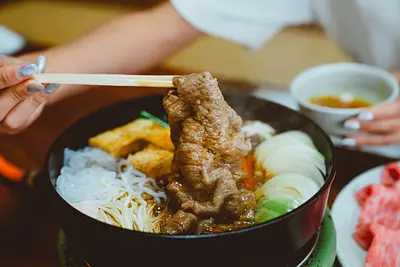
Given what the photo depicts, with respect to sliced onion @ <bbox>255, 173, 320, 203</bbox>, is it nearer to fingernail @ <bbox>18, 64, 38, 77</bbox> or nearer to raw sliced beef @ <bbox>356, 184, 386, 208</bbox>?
raw sliced beef @ <bbox>356, 184, 386, 208</bbox>

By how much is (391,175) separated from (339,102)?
1.69 feet

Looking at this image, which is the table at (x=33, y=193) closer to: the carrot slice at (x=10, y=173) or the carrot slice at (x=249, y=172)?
the carrot slice at (x=10, y=173)

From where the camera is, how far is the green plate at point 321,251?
1.24 metres

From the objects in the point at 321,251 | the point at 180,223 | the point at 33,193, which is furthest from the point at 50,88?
the point at 321,251

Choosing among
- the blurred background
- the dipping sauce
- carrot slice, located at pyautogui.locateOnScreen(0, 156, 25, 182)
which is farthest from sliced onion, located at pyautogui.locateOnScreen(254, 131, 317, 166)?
the blurred background

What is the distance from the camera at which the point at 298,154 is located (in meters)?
1.37

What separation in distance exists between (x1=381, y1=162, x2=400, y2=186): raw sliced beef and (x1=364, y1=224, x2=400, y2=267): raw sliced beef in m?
0.27

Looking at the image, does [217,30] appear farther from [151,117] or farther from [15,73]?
[15,73]

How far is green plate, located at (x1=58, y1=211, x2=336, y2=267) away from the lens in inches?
48.9

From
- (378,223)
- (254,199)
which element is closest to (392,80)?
(378,223)

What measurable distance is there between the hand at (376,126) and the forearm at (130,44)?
1048 millimetres

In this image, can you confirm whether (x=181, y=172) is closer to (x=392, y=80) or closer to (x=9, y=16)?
(x=392, y=80)

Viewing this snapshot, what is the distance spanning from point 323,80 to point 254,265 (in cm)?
121

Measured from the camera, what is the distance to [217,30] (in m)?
2.43
